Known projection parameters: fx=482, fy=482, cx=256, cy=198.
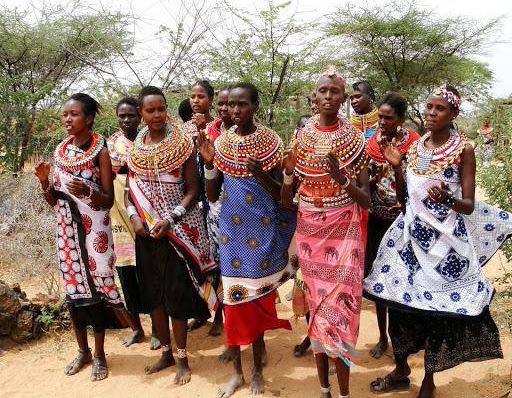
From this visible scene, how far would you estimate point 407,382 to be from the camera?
340cm

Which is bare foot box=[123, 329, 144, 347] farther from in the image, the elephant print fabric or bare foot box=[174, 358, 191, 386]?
the elephant print fabric

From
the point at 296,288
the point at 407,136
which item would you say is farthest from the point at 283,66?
the point at 296,288

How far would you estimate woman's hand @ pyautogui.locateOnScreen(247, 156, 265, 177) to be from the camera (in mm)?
3000

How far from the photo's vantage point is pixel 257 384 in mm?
3465

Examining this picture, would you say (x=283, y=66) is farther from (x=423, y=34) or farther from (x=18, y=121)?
(x=423, y=34)

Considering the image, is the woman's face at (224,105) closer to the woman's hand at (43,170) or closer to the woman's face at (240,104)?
the woman's face at (240,104)

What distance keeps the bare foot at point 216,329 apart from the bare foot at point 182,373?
2.60 ft

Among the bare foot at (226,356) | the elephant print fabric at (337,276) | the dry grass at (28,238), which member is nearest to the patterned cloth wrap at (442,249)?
the elephant print fabric at (337,276)

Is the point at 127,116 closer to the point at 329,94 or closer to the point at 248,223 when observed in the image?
the point at 248,223

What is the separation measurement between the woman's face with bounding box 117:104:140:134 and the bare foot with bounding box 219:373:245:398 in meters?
2.22

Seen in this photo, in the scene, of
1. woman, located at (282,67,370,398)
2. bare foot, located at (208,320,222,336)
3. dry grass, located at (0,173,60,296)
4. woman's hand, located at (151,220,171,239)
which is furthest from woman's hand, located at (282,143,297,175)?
dry grass, located at (0,173,60,296)

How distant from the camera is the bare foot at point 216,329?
14.7 feet

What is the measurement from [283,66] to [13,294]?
7.00 m

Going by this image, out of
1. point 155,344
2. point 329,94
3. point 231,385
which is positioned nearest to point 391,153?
point 329,94
